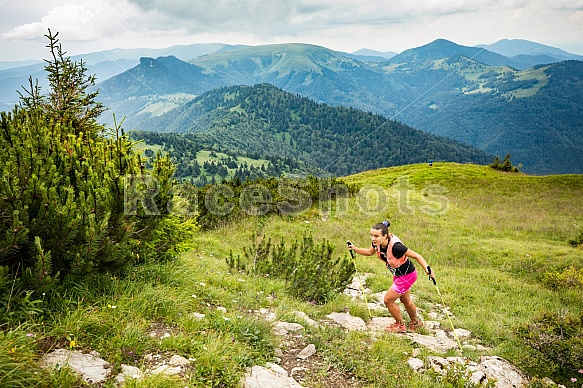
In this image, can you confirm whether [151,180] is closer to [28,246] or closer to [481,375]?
[28,246]

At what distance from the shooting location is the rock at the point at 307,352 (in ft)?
16.2

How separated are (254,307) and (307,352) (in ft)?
5.22

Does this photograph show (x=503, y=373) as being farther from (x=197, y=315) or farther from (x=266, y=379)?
(x=197, y=315)

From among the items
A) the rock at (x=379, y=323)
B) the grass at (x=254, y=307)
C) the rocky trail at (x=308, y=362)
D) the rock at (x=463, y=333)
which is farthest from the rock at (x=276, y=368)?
the rock at (x=463, y=333)

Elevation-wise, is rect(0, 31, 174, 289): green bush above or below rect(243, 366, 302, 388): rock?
above

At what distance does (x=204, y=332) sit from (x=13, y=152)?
326 centimetres

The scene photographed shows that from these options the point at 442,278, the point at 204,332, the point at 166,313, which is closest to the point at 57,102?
the point at 166,313

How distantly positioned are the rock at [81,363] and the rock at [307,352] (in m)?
2.53

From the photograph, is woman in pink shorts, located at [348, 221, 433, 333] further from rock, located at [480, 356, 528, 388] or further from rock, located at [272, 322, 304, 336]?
rock, located at [272, 322, 304, 336]

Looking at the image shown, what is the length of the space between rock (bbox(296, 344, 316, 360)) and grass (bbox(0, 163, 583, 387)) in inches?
5.3

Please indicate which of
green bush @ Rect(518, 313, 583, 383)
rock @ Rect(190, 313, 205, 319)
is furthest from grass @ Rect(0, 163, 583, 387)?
green bush @ Rect(518, 313, 583, 383)

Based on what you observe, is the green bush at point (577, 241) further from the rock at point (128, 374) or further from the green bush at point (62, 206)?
the rock at point (128, 374)

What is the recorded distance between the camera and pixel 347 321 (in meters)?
6.79

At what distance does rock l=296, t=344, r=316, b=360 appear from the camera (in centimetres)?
494
